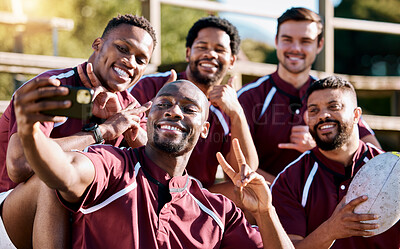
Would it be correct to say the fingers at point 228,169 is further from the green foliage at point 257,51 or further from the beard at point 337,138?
the green foliage at point 257,51

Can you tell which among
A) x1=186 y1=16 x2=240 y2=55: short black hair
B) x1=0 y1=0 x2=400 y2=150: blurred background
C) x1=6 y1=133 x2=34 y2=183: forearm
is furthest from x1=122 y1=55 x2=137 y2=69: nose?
x1=0 y1=0 x2=400 y2=150: blurred background

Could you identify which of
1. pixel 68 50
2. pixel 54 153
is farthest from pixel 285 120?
pixel 68 50

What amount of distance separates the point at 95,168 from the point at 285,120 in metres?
2.51

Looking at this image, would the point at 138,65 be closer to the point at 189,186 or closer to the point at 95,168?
the point at 189,186

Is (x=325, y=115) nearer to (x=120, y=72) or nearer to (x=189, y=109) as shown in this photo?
(x=189, y=109)

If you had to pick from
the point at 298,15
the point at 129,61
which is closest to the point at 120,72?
the point at 129,61

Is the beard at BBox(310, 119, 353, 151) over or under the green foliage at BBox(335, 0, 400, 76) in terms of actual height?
under

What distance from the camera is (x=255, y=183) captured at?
2670 mm

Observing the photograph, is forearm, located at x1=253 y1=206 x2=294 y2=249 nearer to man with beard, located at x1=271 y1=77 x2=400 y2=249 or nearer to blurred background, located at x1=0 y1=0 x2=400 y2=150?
man with beard, located at x1=271 y1=77 x2=400 y2=249

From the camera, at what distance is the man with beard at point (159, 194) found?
2215 mm

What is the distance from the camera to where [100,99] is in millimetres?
3066

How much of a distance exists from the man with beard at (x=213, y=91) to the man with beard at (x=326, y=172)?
0.44 m

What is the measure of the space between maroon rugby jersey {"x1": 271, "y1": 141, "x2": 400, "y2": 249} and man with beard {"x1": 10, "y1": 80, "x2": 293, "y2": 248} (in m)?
0.68

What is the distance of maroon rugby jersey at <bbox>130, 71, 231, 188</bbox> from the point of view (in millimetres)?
4043
